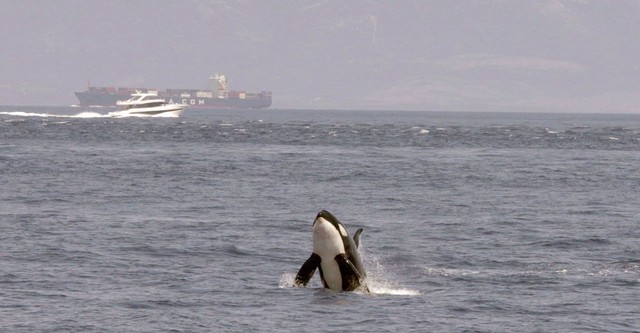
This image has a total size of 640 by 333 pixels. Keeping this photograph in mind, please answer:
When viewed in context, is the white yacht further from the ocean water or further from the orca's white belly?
the orca's white belly

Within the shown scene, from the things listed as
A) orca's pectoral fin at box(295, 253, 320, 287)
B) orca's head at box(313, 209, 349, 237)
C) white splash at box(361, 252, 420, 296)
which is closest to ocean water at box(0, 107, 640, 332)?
white splash at box(361, 252, 420, 296)

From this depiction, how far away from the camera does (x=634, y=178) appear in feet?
226

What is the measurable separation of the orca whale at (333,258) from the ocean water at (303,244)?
0.42m

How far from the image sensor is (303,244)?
39.3 m

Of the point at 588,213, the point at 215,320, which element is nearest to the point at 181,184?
the point at 588,213

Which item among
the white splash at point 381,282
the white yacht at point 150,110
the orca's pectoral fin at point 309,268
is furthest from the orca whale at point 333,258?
the white yacht at point 150,110

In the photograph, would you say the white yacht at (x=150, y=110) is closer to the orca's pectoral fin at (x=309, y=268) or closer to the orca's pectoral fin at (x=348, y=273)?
the orca's pectoral fin at (x=348, y=273)

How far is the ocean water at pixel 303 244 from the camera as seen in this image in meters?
28.3

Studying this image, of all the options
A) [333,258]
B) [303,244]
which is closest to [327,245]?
[333,258]

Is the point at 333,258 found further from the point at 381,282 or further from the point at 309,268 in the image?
the point at 381,282

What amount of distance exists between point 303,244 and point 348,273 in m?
9.04

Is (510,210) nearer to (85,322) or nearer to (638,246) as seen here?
(638,246)

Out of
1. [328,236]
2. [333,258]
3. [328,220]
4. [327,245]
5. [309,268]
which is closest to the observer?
[328,220]

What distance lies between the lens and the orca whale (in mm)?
29312
